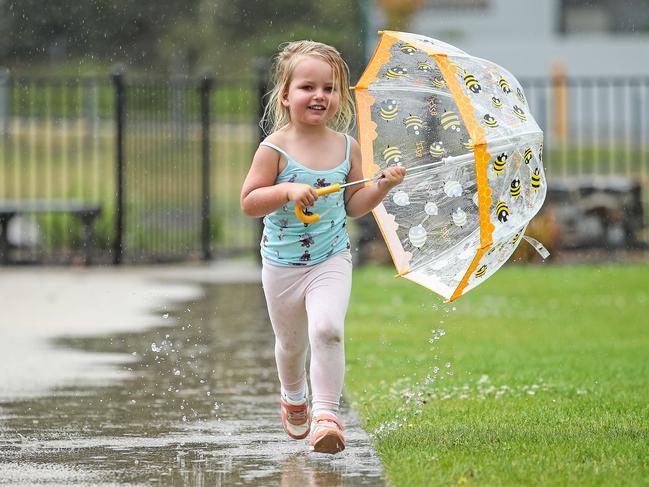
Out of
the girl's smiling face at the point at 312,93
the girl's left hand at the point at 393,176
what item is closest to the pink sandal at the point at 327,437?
the girl's left hand at the point at 393,176

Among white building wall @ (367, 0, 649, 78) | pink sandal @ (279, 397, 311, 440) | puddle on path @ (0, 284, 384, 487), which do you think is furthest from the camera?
white building wall @ (367, 0, 649, 78)

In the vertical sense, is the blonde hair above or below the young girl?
above

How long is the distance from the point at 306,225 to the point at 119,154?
1116cm

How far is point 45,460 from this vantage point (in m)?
5.83

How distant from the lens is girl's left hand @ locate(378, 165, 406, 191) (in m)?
5.85

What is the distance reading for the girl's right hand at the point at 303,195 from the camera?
18.6 feet

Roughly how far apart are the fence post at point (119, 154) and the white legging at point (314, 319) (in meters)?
10.5

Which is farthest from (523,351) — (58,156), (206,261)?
(58,156)

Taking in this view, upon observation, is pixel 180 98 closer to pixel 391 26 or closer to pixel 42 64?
pixel 391 26

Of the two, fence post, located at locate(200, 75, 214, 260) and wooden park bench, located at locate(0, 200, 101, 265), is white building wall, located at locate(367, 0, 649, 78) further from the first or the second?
wooden park bench, located at locate(0, 200, 101, 265)

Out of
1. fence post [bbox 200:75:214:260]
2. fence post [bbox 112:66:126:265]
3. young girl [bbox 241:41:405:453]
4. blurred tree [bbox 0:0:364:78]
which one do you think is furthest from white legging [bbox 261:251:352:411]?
blurred tree [bbox 0:0:364:78]

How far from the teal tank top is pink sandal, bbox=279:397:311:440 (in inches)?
24.4

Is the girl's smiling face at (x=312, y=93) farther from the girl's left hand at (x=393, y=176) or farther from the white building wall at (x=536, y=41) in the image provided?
the white building wall at (x=536, y=41)

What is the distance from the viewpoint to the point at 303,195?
5664mm
